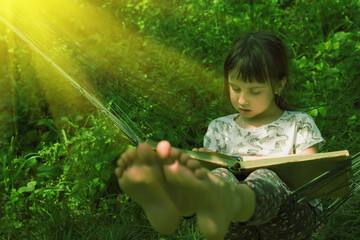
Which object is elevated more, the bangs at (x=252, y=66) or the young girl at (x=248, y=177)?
the bangs at (x=252, y=66)

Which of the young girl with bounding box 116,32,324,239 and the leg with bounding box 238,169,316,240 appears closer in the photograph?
the young girl with bounding box 116,32,324,239

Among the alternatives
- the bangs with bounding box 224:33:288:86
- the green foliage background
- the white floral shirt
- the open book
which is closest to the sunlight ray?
the green foliage background

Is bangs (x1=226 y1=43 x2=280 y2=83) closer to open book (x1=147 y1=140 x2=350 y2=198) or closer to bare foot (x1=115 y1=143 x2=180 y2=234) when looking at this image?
open book (x1=147 y1=140 x2=350 y2=198)

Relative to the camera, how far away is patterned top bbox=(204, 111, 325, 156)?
1827 mm

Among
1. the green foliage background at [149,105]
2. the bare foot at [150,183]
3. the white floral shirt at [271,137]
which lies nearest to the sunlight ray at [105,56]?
the green foliage background at [149,105]

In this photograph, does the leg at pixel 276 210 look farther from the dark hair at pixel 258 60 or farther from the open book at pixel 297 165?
the dark hair at pixel 258 60

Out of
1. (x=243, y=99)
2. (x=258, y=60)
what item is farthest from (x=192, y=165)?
(x=258, y=60)

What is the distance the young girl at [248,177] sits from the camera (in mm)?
1160

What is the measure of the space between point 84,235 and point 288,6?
2961 mm

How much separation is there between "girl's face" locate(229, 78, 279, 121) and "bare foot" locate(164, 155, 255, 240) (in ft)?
2.32

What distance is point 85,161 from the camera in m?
2.51

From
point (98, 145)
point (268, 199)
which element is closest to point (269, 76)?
point (268, 199)

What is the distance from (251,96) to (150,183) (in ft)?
2.67

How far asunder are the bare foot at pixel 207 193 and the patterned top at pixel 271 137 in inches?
28.6
